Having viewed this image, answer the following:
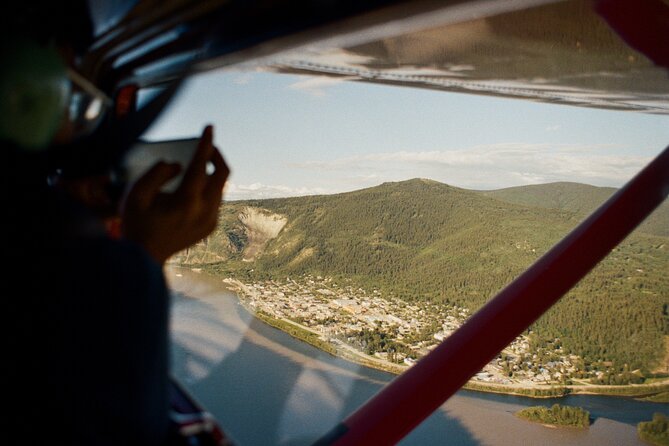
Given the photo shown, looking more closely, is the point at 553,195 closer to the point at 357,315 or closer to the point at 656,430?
the point at 357,315

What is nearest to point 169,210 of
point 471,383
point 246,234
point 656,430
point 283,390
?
point 246,234

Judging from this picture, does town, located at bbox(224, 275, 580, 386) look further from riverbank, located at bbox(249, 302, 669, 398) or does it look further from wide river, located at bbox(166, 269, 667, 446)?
wide river, located at bbox(166, 269, 667, 446)

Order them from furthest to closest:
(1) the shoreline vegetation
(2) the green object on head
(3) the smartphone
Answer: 1. (1) the shoreline vegetation
2. (3) the smartphone
3. (2) the green object on head

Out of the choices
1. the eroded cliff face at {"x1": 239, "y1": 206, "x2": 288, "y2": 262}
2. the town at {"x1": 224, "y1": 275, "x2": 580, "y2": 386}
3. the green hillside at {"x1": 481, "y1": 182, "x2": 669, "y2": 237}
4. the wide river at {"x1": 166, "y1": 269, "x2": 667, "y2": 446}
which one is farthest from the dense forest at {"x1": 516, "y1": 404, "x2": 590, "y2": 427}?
the eroded cliff face at {"x1": 239, "y1": 206, "x2": 288, "y2": 262}

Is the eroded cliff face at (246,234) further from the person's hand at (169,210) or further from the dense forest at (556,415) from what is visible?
the dense forest at (556,415)

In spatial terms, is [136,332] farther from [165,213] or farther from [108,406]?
[165,213]

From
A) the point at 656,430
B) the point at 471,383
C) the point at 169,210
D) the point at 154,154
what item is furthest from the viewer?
the point at 656,430
